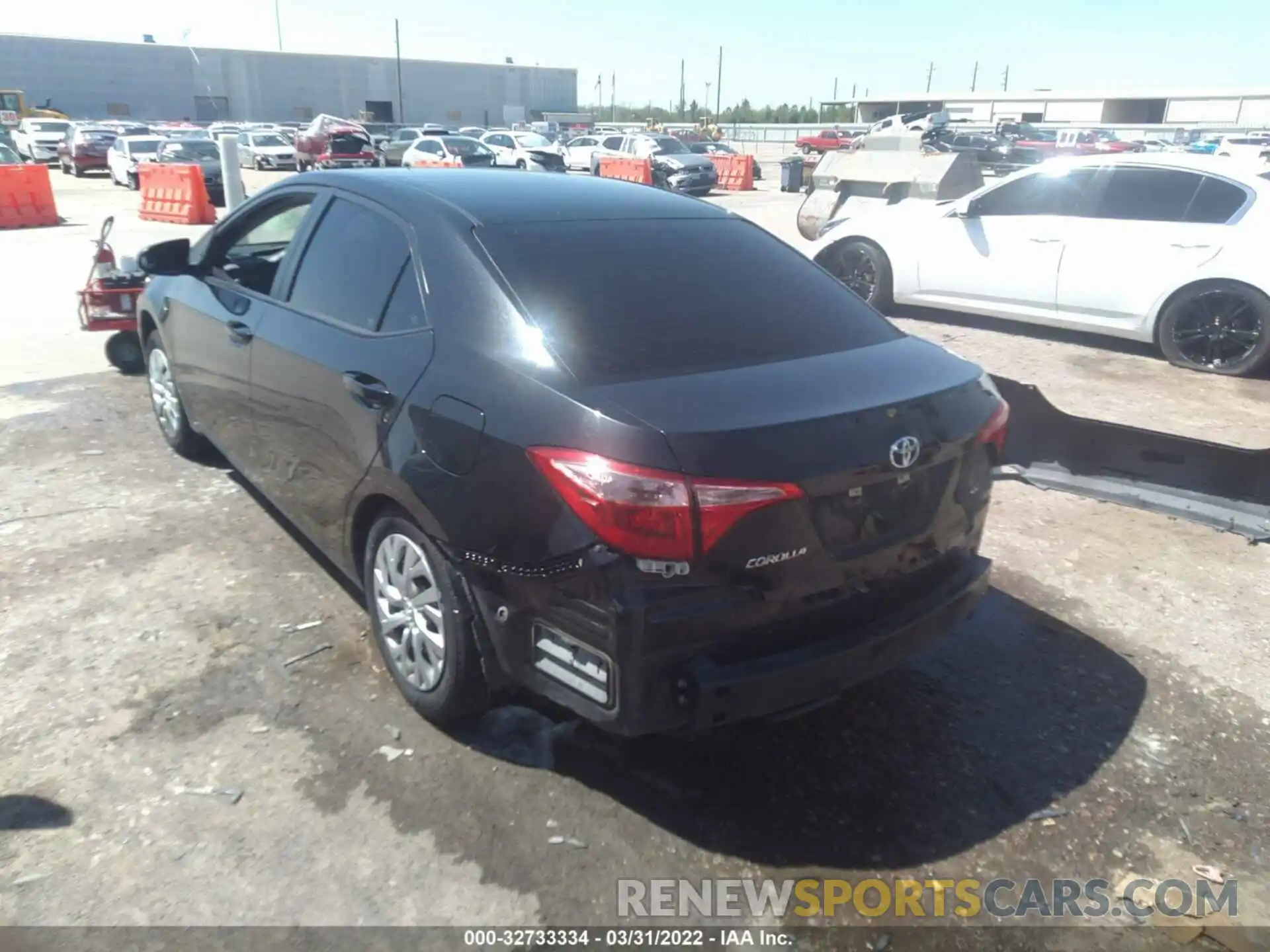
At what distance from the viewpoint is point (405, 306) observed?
320cm

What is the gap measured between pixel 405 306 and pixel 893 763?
218 centimetres

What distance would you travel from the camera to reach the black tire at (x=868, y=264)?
9664mm

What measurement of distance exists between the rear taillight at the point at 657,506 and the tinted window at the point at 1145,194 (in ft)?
23.8

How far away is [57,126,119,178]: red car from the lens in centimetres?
3247

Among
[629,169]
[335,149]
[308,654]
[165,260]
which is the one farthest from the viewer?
[335,149]

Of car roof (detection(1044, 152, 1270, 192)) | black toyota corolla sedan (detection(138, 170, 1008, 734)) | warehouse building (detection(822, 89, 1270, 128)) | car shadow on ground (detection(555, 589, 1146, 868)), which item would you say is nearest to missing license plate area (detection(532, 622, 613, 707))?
black toyota corolla sedan (detection(138, 170, 1008, 734))

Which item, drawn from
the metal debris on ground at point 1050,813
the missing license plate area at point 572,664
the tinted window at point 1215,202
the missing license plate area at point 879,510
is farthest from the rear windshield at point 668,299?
the tinted window at point 1215,202

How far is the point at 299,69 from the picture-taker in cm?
8056

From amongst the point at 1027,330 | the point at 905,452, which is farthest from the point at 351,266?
the point at 1027,330

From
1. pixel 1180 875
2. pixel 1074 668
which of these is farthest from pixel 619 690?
pixel 1074 668

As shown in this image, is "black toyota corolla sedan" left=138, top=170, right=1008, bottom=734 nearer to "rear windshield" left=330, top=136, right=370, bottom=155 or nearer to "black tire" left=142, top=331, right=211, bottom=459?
"black tire" left=142, top=331, right=211, bottom=459

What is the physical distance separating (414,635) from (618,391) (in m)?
1.17

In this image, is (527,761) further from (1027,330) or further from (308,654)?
(1027,330)

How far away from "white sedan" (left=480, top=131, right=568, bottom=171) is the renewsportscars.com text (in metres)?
27.2
